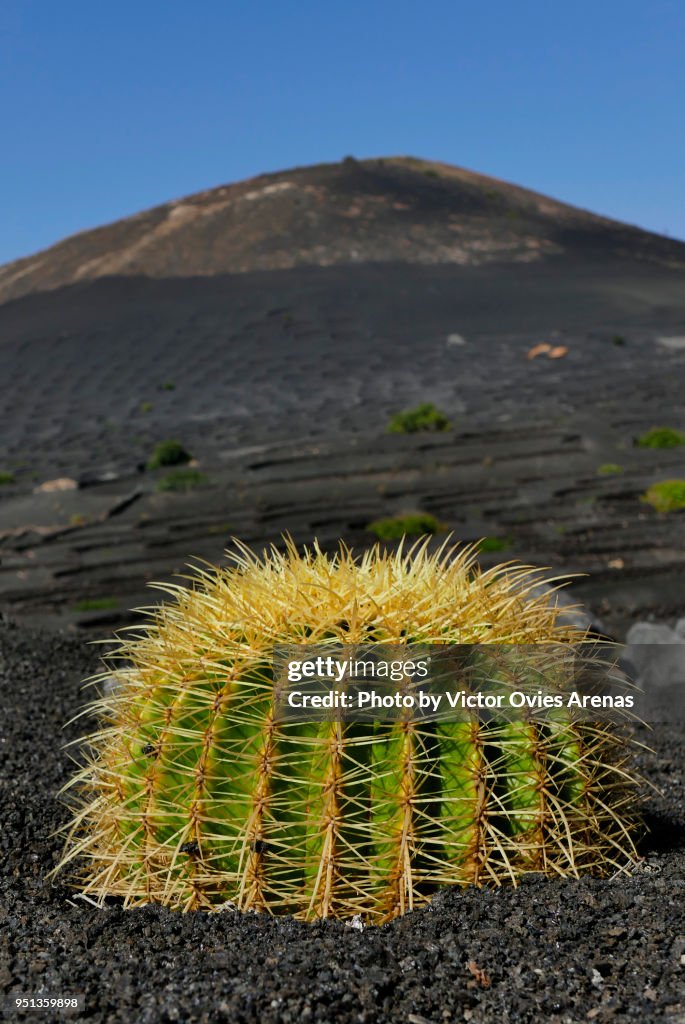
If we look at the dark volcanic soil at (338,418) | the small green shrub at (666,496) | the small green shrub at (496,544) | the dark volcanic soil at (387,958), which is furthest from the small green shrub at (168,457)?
the dark volcanic soil at (387,958)

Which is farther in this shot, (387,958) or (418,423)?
(418,423)

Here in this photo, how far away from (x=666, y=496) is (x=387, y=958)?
16.0 m

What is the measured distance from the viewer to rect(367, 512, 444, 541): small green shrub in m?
16.1

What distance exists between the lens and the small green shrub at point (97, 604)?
42.7 ft

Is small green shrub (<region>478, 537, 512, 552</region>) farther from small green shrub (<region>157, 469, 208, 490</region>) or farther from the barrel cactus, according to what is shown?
the barrel cactus

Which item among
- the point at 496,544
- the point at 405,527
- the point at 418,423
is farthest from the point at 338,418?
the point at 496,544

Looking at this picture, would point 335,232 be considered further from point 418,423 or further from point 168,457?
point 168,457

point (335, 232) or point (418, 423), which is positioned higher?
point (335, 232)

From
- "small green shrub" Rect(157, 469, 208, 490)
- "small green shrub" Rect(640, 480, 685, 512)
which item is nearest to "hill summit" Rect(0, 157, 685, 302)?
"small green shrub" Rect(157, 469, 208, 490)

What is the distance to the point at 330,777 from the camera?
3.27 meters

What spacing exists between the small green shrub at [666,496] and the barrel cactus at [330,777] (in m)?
14.4

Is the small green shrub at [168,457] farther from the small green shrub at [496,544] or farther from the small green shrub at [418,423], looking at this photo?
the small green shrub at [496,544]

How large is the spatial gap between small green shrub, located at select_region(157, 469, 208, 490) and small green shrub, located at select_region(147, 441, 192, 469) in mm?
2181

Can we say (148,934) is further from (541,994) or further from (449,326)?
(449,326)
